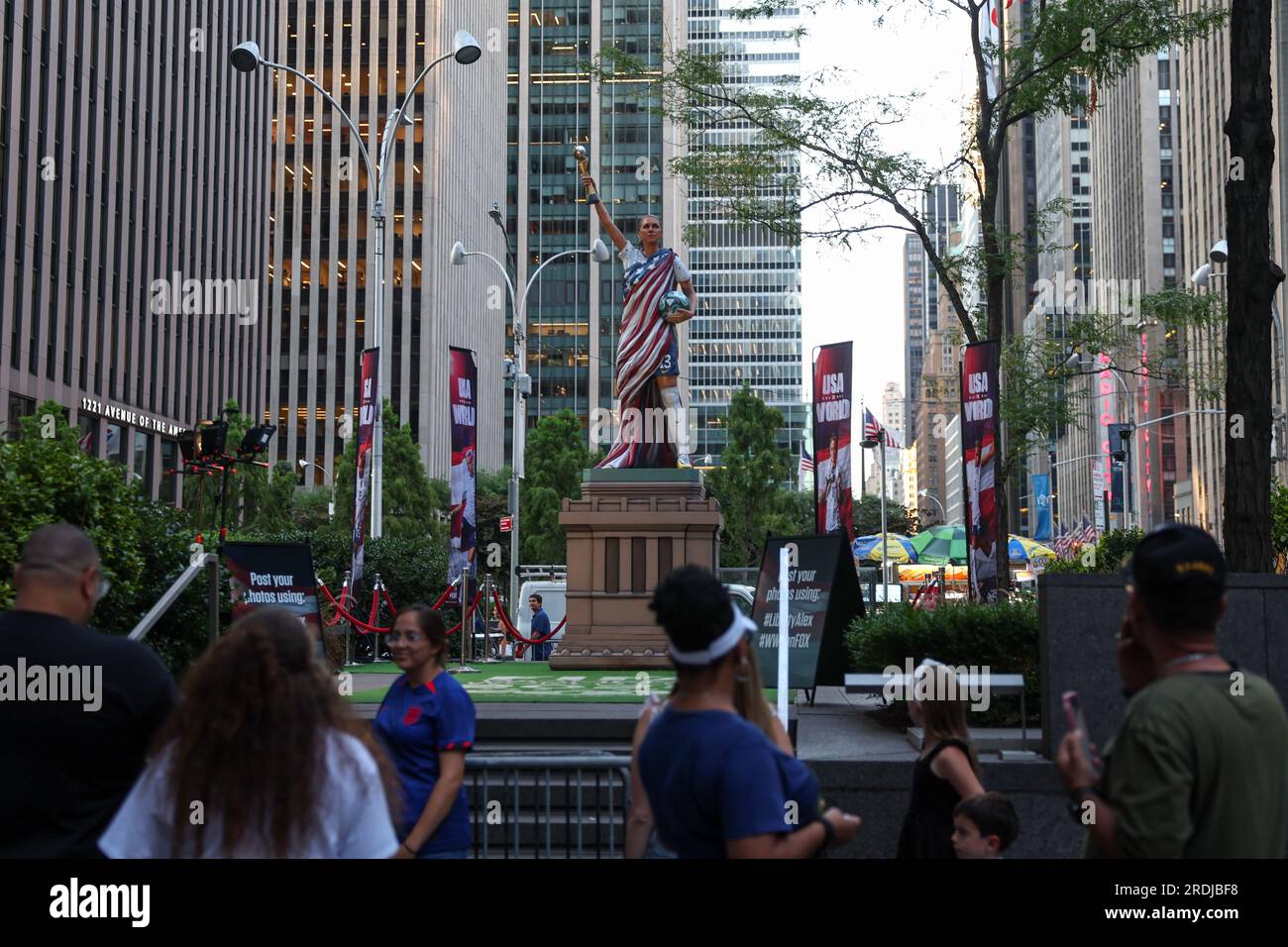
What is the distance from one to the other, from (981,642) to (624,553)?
7530mm

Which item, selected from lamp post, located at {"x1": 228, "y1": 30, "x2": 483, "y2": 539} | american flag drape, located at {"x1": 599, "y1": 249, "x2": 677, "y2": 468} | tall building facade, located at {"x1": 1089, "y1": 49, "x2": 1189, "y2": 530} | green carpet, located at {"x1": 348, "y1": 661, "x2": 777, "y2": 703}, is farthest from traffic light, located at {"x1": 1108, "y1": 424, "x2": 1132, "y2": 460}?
green carpet, located at {"x1": 348, "y1": 661, "x2": 777, "y2": 703}

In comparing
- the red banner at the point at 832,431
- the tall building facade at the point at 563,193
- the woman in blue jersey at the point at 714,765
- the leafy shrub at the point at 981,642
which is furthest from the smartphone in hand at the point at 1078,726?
the tall building facade at the point at 563,193

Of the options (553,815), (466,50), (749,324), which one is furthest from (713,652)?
(749,324)

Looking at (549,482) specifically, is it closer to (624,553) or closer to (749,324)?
(624,553)

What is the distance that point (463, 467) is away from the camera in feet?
71.9

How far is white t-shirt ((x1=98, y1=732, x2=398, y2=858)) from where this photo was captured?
348 cm

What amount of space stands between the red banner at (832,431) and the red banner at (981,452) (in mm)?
1868

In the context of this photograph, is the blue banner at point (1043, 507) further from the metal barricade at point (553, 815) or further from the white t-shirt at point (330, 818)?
the white t-shirt at point (330, 818)

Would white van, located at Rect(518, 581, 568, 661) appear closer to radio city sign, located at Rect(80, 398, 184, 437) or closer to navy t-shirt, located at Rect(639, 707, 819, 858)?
navy t-shirt, located at Rect(639, 707, 819, 858)

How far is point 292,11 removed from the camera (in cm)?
9831

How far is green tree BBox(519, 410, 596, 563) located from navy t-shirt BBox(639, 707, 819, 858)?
4558cm

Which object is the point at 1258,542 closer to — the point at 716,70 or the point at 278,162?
the point at 716,70
